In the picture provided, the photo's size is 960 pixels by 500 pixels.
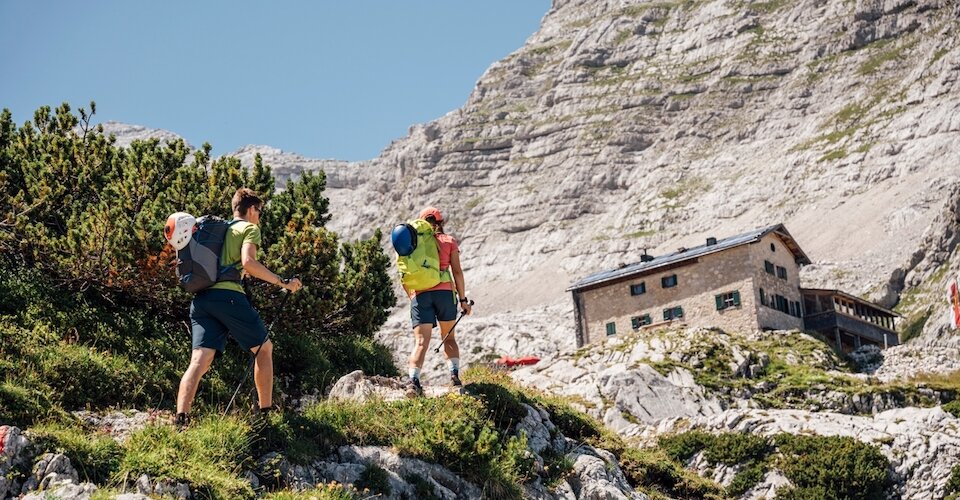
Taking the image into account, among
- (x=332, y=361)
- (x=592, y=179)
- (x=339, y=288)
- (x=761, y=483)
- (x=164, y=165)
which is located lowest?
(x=761, y=483)

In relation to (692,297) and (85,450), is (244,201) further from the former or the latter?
(692,297)

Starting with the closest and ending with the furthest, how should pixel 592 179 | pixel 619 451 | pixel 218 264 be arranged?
pixel 218 264 → pixel 619 451 → pixel 592 179

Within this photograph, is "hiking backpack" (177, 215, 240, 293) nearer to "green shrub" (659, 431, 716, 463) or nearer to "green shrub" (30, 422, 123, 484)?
"green shrub" (30, 422, 123, 484)

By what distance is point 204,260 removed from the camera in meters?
10.4

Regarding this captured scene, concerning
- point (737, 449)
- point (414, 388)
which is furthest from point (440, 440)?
point (737, 449)

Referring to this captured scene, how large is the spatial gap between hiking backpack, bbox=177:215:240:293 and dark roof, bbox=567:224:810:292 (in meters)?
43.1

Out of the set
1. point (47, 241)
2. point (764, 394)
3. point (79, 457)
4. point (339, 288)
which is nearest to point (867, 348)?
point (764, 394)

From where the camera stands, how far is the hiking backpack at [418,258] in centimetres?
1298

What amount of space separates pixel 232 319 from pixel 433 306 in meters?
3.53

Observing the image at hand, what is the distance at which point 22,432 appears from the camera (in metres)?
8.81

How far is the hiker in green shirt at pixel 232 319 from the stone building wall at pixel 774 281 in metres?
42.1

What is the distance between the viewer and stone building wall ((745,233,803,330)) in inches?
1982

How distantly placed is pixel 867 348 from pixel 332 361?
39.6 meters

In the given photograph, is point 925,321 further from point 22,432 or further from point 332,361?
point 22,432
